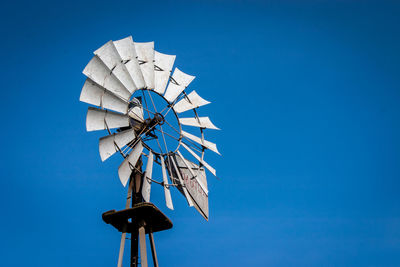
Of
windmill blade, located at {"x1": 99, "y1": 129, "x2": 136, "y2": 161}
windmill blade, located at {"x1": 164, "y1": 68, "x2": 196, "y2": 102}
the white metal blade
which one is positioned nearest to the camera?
the white metal blade

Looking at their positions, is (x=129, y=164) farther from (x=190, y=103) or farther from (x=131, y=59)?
(x=190, y=103)

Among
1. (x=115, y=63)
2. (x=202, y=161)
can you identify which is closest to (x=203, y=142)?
(x=202, y=161)

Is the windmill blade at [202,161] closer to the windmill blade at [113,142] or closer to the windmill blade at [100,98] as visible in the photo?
the windmill blade at [113,142]

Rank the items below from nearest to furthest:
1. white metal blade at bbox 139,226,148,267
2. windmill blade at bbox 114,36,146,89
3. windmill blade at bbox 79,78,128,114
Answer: white metal blade at bbox 139,226,148,267, windmill blade at bbox 79,78,128,114, windmill blade at bbox 114,36,146,89

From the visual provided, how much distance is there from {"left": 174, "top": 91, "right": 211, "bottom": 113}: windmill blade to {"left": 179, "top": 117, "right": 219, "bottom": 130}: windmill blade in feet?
1.00

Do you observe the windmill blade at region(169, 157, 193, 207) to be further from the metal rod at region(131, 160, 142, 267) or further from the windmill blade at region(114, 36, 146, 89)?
the windmill blade at region(114, 36, 146, 89)

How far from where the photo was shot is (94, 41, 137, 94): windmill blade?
Result: 10.6m

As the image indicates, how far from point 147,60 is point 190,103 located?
1.76 metres

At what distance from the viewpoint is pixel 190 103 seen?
41.8ft

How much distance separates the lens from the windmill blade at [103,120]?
398 inches

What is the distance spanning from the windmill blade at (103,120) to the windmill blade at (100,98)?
14 centimetres

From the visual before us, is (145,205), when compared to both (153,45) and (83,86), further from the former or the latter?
(153,45)

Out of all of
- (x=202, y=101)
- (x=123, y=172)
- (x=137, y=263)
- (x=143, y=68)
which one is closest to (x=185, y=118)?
(x=202, y=101)

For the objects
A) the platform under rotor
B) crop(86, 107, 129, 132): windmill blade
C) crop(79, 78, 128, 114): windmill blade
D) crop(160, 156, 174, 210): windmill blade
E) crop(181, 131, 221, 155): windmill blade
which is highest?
crop(181, 131, 221, 155): windmill blade
